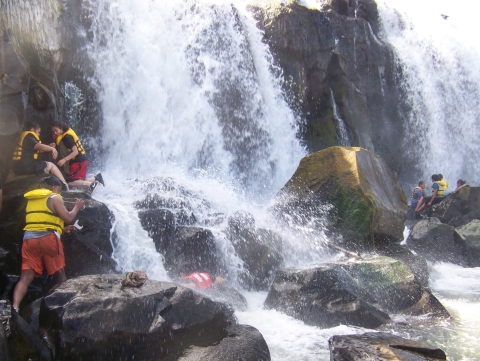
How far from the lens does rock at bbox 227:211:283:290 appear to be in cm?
820

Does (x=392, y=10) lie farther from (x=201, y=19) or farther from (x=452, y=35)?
(x=201, y=19)

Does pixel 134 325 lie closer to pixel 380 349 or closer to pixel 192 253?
pixel 380 349

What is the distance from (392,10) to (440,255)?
18080 mm

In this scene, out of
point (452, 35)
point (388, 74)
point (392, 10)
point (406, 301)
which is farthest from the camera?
point (452, 35)

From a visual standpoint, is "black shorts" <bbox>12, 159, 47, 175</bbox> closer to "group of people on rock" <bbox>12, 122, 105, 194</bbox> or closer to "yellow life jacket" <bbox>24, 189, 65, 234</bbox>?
"group of people on rock" <bbox>12, 122, 105, 194</bbox>

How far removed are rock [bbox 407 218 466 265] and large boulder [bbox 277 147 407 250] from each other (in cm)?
217

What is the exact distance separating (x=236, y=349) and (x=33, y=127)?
570 centimetres

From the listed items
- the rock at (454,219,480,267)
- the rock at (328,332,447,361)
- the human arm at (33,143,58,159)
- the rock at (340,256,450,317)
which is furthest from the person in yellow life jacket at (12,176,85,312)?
the rock at (454,219,480,267)

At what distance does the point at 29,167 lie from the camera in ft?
25.5

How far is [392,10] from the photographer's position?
81.7 feet

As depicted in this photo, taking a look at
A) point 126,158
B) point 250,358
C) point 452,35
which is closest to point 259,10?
point 126,158

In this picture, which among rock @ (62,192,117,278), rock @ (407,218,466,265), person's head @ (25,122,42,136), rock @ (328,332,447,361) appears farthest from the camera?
rock @ (407,218,466,265)

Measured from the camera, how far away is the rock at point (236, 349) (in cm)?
473

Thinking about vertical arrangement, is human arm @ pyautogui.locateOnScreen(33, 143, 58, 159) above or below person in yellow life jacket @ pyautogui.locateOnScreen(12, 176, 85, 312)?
above
